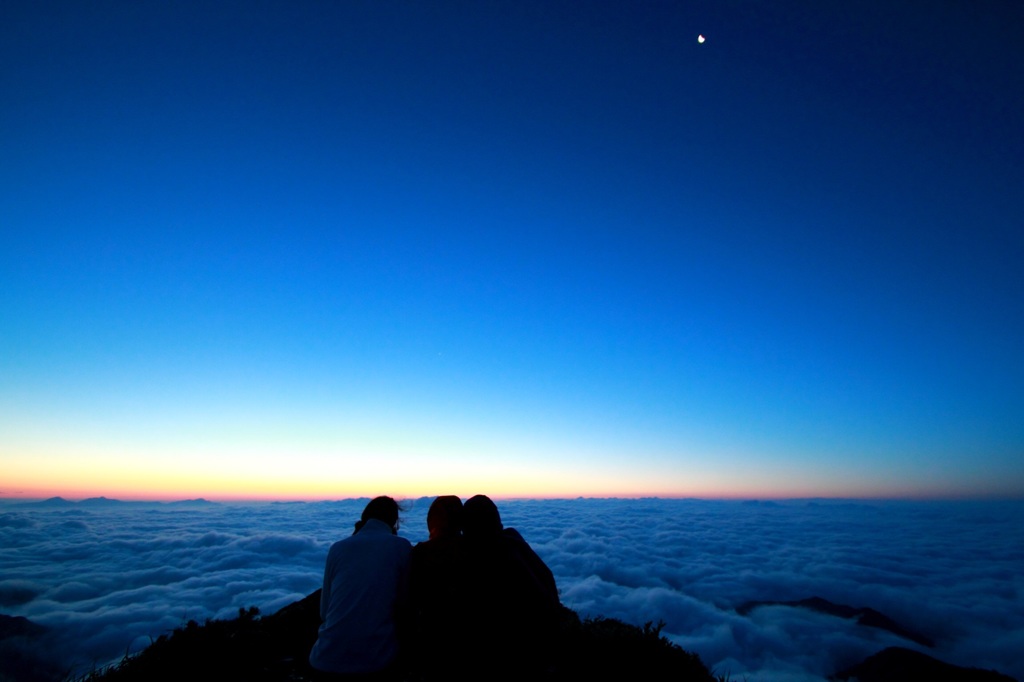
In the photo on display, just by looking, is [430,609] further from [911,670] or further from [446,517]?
[911,670]

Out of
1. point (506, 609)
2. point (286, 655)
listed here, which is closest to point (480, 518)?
point (506, 609)

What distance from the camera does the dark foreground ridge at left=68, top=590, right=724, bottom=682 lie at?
7.17m

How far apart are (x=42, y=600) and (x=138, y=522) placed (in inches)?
2192

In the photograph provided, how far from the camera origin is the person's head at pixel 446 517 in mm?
4062

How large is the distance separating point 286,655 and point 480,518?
6846mm

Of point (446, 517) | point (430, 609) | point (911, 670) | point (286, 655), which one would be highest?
point (446, 517)

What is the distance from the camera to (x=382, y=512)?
4.07m

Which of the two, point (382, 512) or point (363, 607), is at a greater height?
point (382, 512)

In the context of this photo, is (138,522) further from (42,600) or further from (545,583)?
(545,583)

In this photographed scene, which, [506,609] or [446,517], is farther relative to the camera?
[446,517]

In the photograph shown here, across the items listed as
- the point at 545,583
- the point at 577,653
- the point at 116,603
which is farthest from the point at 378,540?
the point at 116,603

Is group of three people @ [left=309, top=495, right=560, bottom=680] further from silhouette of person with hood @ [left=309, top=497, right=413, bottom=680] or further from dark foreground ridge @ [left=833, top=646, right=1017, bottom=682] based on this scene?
dark foreground ridge @ [left=833, top=646, right=1017, bottom=682]

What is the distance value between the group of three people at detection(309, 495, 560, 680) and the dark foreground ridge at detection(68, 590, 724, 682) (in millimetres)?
2862

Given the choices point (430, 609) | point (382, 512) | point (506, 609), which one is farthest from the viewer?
point (382, 512)
